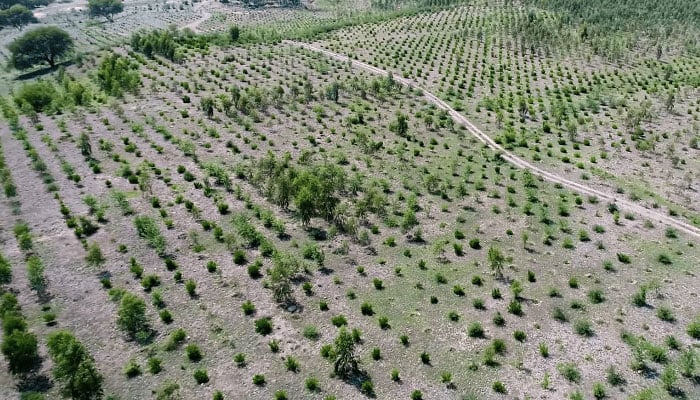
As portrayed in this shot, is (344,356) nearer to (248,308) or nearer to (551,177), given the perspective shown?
(248,308)

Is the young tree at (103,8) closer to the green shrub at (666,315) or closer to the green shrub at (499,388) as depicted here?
the green shrub at (499,388)

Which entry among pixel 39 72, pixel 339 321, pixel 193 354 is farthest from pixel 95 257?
pixel 39 72

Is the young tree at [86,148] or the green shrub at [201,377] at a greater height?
the young tree at [86,148]

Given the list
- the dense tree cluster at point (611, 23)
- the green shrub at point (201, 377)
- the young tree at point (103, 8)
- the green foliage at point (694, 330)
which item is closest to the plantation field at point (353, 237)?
the green foliage at point (694, 330)

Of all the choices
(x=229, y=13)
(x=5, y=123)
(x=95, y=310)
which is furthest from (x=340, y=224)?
(x=229, y=13)

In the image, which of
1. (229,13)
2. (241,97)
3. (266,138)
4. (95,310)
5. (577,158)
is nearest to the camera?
(95,310)

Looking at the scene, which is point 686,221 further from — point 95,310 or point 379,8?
point 379,8
